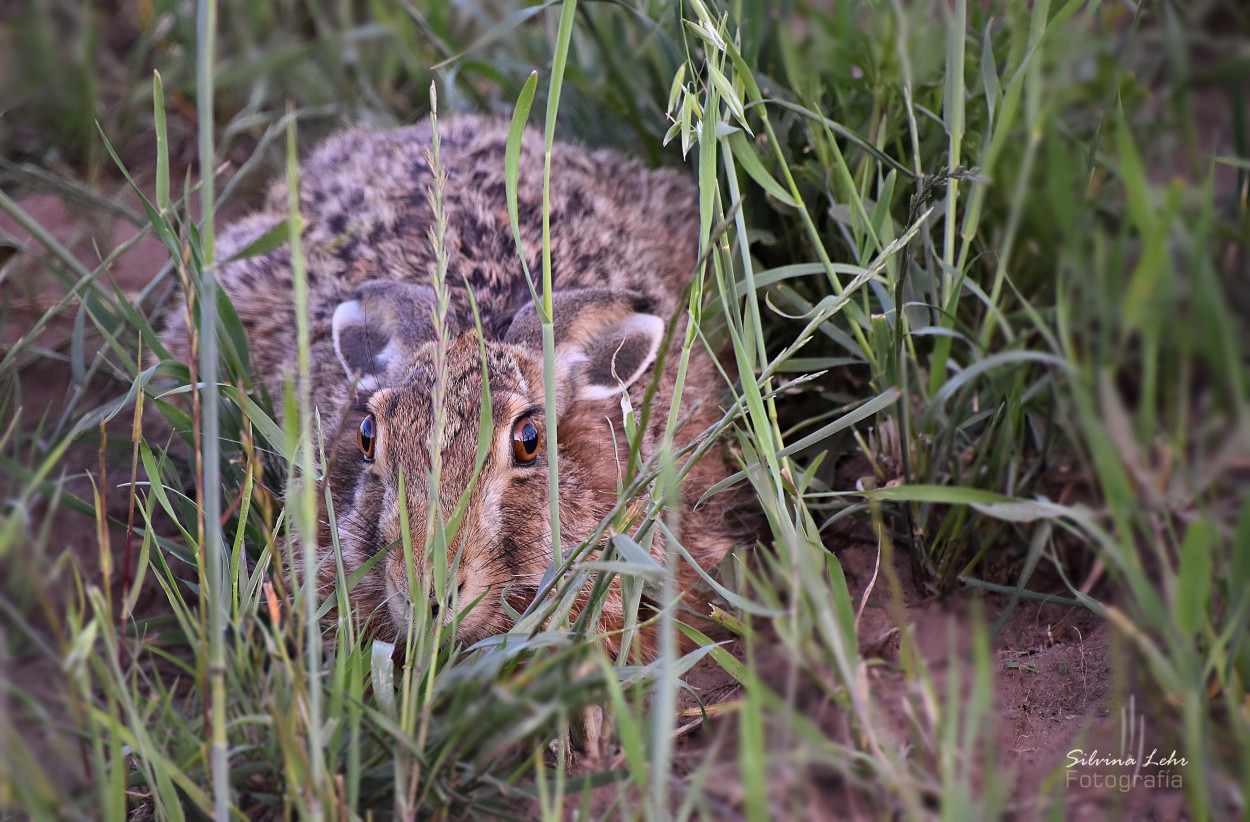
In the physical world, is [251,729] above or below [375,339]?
below

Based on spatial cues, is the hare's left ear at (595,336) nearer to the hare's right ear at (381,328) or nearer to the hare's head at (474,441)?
the hare's head at (474,441)

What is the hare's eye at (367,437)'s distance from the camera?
11.4 feet

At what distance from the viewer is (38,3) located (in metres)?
5.75

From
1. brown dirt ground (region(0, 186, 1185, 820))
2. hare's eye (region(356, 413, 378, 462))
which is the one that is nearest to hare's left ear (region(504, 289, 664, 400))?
hare's eye (region(356, 413, 378, 462))

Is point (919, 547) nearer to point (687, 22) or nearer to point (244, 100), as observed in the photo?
point (687, 22)

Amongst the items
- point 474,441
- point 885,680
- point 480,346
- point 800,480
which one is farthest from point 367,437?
point 885,680

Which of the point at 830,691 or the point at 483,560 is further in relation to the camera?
the point at 483,560

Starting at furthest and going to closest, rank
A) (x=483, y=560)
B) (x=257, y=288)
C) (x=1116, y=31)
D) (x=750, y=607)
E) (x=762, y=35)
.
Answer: (x=1116, y=31) < (x=257, y=288) < (x=762, y=35) < (x=483, y=560) < (x=750, y=607)

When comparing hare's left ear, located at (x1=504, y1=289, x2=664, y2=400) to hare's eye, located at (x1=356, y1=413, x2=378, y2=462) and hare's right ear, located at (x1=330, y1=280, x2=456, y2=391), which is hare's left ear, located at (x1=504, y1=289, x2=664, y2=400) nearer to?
hare's right ear, located at (x1=330, y1=280, x2=456, y2=391)

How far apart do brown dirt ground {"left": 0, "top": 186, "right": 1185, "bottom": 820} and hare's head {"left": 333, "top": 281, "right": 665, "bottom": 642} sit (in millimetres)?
631

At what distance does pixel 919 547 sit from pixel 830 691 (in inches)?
50.6

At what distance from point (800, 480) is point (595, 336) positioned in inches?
40.1

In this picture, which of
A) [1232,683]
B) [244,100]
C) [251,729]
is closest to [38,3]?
[244,100]

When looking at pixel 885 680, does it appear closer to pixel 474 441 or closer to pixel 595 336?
pixel 474 441
